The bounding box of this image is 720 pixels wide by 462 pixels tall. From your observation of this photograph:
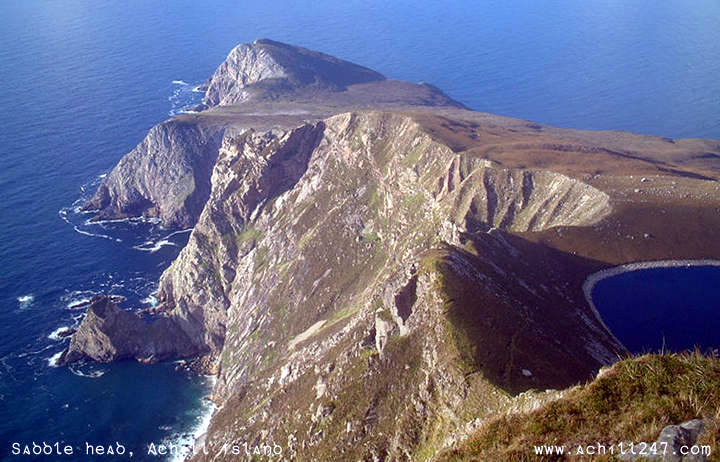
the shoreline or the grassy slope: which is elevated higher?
the grassy slope

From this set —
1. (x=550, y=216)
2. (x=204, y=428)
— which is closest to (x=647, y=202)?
(x=550, y=216)

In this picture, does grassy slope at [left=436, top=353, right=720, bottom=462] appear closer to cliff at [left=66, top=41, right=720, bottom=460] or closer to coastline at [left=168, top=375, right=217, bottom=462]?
cliff at [left=66, top=41, right=720, bottom=460]

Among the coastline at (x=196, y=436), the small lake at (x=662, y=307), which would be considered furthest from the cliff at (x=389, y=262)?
the coastline at (x=196, y=436)

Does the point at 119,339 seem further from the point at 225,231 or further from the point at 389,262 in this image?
the point at 389,262

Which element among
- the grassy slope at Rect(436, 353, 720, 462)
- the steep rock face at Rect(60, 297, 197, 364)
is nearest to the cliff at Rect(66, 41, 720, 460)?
the steep rock face at Rect(60, 297, 197, 364)

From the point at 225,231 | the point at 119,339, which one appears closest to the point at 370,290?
the point at 225,231

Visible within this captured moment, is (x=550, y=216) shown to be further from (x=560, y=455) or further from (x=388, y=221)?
(x=560, y=455)

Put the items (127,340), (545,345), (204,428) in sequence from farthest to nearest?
(127,340) → (204,428) → (545,345)
